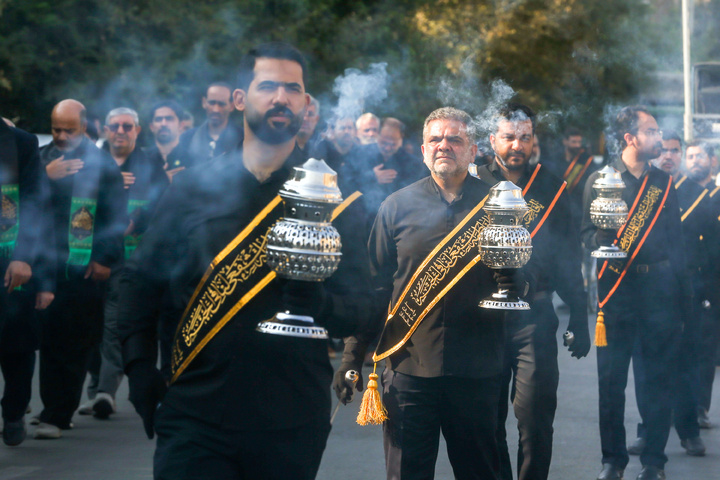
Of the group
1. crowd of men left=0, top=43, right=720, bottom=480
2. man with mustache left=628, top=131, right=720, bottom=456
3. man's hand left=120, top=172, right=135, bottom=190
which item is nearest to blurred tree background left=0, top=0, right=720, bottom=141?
man with mustache left=628, top=131, right=720, bottom=456

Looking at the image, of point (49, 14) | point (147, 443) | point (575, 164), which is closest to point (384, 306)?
point (147, 443)

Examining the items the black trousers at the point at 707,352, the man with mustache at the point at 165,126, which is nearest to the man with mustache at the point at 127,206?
the man with mustache at the point at 165,126

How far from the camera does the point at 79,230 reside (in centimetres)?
762

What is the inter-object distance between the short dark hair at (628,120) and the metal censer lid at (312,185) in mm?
3841

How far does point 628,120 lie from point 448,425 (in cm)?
272

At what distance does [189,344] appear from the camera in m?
3.43

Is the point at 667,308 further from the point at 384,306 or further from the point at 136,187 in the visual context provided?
the point at 136,187

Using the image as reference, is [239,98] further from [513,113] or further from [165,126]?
[165,126]

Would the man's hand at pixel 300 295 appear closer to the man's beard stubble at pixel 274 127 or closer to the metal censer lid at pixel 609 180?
the man's beard stubble at pixel 274 127

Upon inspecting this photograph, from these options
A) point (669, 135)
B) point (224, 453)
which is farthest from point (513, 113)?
point (224, 453)

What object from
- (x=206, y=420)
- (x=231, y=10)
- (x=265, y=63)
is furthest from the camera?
(x=231, y=10)

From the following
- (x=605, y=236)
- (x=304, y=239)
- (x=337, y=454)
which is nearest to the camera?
(x=304, y=239)

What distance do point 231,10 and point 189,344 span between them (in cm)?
1295

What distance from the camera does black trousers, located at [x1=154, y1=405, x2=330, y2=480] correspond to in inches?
131
